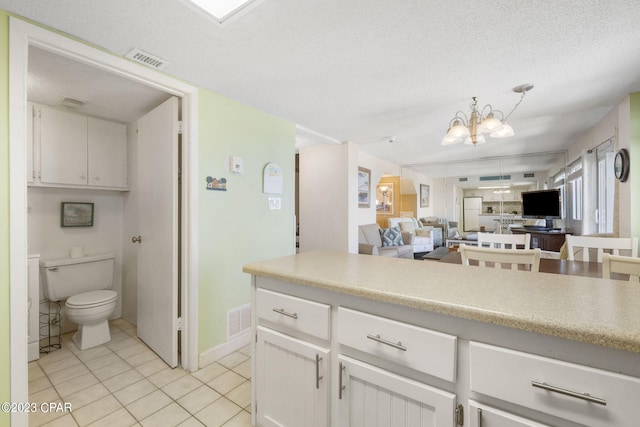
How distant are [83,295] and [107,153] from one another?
1405 mm

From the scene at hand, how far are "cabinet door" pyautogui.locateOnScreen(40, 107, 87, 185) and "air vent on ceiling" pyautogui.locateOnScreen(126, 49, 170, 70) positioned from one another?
4.47ft

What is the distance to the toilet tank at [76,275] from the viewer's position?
8.02ft

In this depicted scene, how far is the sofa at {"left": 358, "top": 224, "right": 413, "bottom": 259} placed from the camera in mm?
4578

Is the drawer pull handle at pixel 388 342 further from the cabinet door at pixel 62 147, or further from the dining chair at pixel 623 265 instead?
the cabinet door at pixel 62 147

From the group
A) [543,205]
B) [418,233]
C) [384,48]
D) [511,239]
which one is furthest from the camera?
[418,233]

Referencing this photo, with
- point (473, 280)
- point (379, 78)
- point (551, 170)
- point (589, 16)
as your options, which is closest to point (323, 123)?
point (379, 78)

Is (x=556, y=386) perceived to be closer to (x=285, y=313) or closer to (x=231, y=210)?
(x=285, y=313)

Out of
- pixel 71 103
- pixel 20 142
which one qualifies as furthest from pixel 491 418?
pixel 71 103

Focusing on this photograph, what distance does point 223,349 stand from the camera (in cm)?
231

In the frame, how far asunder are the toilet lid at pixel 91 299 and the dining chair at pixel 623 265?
11.6 ft

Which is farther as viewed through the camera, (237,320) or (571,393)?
(237,320)

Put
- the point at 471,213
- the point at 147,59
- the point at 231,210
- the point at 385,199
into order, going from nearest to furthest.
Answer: the point at 147,59 → the point at 231,210 → the point at 471,213 → the point at 385,199

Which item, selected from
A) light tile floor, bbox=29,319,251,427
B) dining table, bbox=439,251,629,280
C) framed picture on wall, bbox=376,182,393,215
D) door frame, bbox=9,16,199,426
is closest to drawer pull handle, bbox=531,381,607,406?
Result: dining table, bbox=439,251,629,280

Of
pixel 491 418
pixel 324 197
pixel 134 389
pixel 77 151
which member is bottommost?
pixel 134 389
